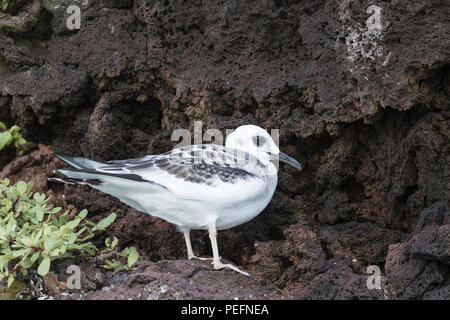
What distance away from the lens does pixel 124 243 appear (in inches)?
244

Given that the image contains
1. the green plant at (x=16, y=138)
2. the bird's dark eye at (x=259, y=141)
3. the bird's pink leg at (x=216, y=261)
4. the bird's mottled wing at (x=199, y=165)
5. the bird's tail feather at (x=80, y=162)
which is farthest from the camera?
the green plant at (x=16, y=138)

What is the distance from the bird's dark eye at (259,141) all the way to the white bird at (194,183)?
0.25ft

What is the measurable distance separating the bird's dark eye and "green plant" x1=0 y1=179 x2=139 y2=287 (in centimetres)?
133

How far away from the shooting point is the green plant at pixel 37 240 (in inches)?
196

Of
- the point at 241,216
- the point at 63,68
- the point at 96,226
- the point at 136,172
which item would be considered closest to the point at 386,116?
the point at 241,216

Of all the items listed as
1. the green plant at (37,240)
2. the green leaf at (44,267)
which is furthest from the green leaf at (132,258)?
the green leaf at (44,267)

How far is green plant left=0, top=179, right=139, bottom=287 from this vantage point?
16.4 ft

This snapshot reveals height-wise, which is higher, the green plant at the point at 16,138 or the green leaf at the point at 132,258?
the green plant at the point at 16,138

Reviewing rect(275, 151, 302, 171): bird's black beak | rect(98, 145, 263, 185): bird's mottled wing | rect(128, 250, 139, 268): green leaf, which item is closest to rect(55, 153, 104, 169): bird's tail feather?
rect(98, 145, 263, 185): bird's mottled wing

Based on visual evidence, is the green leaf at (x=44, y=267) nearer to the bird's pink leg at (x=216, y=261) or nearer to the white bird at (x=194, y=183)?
the white bird at (x=194, y=183)

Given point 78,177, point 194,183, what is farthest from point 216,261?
point 78,177

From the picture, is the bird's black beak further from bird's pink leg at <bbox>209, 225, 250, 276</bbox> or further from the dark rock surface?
bird's pink leg at <bbox>209, 225, 250, 276</bbox>

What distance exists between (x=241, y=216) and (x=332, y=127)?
3.47 feet

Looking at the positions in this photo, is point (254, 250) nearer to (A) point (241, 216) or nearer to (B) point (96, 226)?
(A) point (241, 216)
